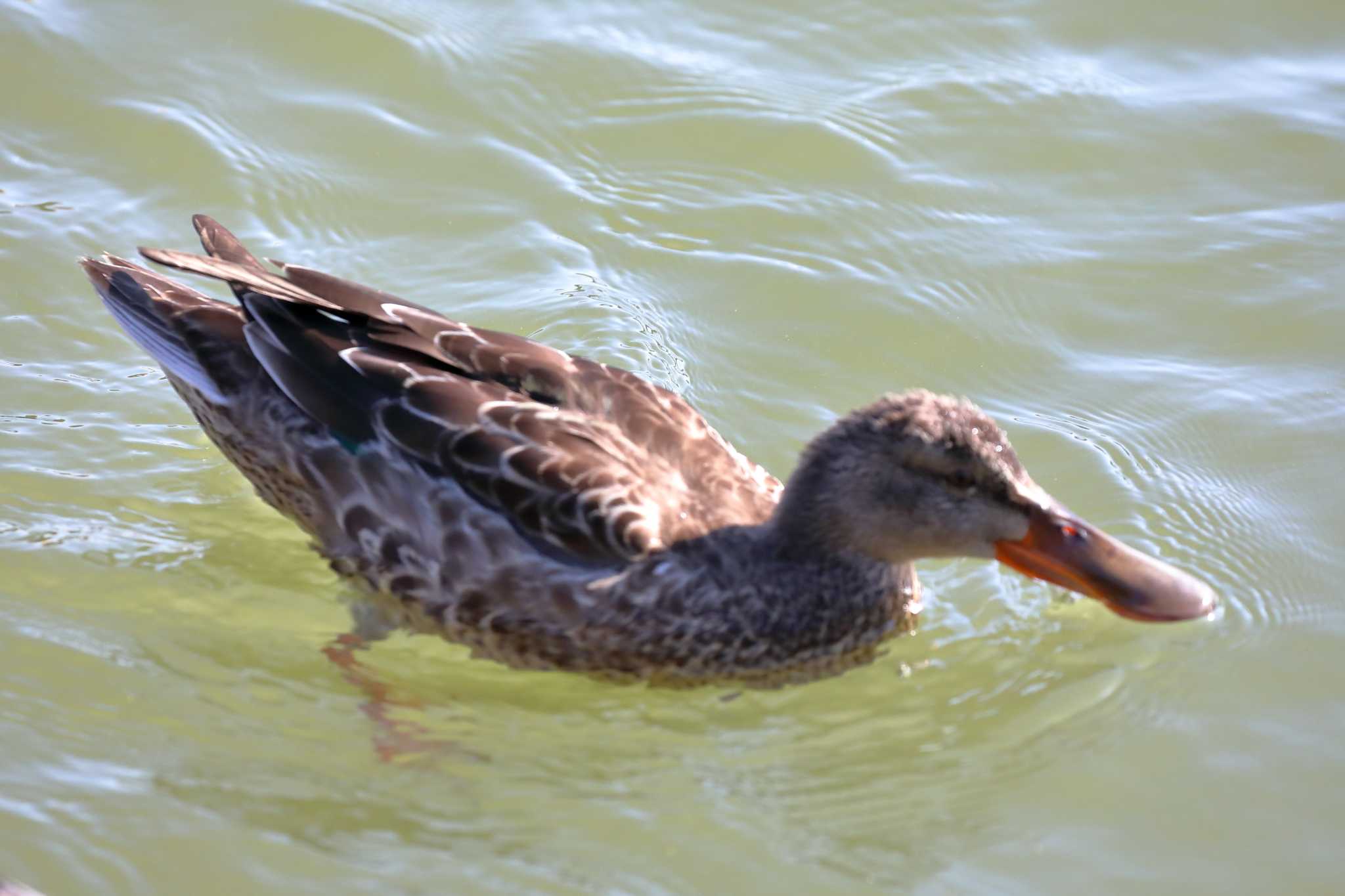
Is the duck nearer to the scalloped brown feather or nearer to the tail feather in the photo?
the scalloped brown feather

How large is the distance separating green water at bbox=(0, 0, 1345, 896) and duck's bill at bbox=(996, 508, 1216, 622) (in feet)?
1.28

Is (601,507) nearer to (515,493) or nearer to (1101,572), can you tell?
(515,493)

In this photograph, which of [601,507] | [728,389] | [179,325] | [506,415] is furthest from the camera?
[728,389]

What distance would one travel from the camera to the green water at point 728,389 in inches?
227

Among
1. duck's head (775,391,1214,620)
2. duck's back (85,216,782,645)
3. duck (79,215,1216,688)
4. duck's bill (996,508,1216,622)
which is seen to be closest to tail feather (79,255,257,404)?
duck's back (85,216,782,645)

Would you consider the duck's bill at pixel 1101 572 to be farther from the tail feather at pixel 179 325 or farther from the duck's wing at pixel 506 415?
the tail feather at pixel 179 325

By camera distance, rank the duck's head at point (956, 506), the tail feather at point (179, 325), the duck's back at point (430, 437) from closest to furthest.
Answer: the duck's head at point (956, 506), the duck's back at point (430, 437), the tail feather at point (179, 325)

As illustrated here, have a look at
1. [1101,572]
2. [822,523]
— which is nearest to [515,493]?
[822,523]

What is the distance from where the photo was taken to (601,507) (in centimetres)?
630

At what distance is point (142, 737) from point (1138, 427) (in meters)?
4.59

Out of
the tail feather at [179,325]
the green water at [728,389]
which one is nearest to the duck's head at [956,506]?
the green water at [728,389]

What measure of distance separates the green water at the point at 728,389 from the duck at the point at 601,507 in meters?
0.26

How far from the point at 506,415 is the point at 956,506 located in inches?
68.7

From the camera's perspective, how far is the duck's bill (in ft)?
20.7
